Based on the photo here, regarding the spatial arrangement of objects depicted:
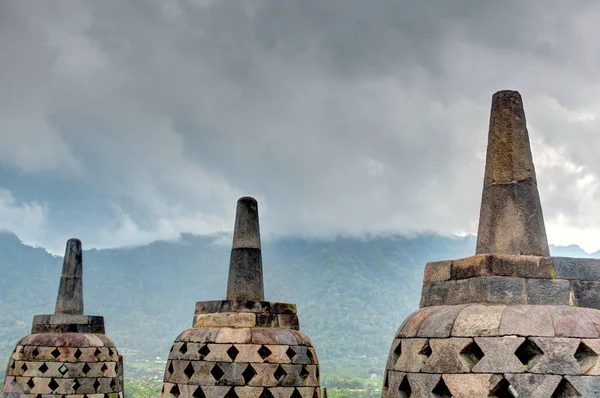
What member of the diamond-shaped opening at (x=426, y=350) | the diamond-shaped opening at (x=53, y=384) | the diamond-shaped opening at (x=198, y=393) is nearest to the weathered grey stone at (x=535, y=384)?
the diamond-shaped opening at (x=426, y=350)

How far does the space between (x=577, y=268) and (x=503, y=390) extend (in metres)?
1.76

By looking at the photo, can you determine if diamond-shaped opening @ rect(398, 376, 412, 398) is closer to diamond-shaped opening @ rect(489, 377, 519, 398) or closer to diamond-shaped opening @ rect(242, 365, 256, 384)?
diamond-shaped opening @ rect(489, 377, 519, 398)

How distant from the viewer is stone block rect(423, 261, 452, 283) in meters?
8.12

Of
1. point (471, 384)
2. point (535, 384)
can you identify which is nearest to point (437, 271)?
point (471, 384)

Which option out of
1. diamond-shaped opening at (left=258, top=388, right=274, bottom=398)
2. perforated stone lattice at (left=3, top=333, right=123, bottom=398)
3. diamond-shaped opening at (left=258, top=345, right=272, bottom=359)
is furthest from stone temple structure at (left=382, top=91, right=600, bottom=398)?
perforated stone lattice at (left=3, top=333, right=123, bottom=398)

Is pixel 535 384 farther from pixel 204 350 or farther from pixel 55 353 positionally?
pixel 55 353

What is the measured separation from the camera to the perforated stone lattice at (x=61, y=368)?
17.4m

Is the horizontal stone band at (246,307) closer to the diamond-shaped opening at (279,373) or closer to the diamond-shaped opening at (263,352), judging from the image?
the diamond-shaped opening at (263,352)

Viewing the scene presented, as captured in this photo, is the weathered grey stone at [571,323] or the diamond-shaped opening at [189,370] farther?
the diamond-shaped opening at [189,370]

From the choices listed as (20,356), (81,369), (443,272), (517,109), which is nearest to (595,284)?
(443,272)

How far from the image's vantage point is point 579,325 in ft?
23.3

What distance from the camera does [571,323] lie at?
7.11 meters

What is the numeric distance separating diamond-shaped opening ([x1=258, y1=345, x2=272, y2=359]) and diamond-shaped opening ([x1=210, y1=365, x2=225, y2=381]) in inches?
29.4

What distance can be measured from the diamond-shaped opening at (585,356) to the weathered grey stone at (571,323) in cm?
12
